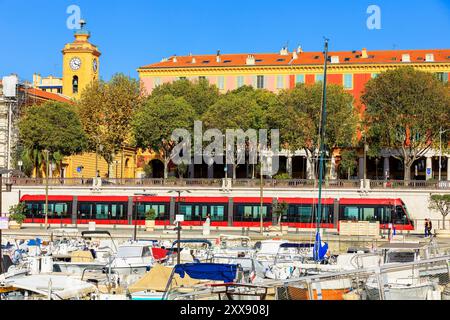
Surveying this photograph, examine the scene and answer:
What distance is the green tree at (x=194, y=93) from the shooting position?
3474 inches

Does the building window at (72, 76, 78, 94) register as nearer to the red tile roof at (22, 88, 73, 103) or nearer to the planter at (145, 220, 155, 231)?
the red tile roof at (22, 88, 73, 103)

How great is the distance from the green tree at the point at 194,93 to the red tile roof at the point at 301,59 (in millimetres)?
11945

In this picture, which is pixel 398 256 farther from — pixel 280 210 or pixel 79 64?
pixel 79 64

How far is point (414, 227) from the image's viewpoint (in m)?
61.6

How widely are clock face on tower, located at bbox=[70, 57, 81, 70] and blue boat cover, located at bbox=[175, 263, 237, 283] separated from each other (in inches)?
3421

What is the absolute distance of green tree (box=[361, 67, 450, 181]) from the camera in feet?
250

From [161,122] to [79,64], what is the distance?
102ft

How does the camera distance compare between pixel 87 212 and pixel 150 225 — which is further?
pixel 87 212

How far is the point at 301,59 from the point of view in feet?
329

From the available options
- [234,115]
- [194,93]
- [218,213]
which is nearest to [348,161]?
[234,115]

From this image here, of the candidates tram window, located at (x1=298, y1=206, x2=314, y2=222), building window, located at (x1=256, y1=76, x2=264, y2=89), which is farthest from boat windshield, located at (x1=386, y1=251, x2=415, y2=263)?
building window, located at (x1=256, y1=76, x2=264, y2=89)

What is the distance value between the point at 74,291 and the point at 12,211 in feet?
155
